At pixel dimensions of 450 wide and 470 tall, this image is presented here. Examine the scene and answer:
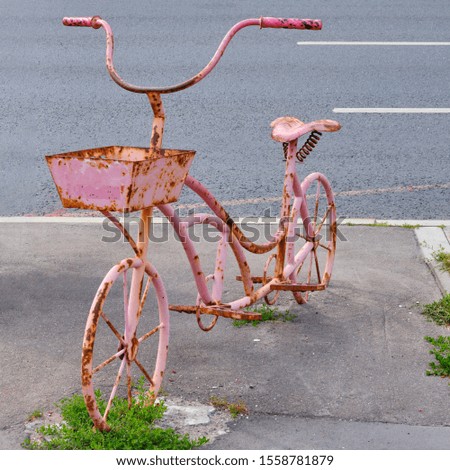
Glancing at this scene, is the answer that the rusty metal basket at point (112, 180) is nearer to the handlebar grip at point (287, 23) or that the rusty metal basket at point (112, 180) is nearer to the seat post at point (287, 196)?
the handlebar grip at point (287, 23)

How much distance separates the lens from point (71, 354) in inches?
205

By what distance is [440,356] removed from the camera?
505 centimetres

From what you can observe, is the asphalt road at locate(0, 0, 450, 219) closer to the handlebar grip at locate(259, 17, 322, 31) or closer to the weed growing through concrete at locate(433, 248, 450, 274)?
the weed growing through concrete at locate(433, 248, 450, 274)

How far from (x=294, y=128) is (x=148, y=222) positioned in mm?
1362

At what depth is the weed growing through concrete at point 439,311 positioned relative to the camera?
18.6ft

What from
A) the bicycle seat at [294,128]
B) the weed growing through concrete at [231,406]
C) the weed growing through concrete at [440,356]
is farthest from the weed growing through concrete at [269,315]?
the bicycle seat at [294,128]

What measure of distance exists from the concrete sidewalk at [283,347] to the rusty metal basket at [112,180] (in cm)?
123

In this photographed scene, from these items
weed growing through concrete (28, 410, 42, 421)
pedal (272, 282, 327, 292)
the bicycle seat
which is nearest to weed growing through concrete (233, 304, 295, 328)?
pedal (272, 282, 327, 292)

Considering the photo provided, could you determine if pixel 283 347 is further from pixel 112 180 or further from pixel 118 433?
pixel 112 180

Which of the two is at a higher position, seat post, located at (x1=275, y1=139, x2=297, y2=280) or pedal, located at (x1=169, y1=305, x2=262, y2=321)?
seat post, located at (x1=275, y1=139, x2=297, y2=280)

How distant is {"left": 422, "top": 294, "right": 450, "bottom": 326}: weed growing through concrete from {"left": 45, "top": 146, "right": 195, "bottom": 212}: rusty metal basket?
2.43 meters

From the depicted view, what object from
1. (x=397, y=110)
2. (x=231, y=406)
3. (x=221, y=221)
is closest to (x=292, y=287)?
(x=221, y=221)

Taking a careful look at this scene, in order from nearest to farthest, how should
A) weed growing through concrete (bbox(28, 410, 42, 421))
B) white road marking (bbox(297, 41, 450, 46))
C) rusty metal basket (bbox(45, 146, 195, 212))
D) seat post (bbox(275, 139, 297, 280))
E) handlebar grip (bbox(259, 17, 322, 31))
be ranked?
rusty metal basket (bbox(45, 146, 195, 212)) < handlebar grip (bbox(259, 17, 322, 31)) < weed growing through concrete (bbox(28, 410, 42, 421)) < seat post (bbox(275, 139, 297, 280)) < white road marking (bbox(297, 41, 450, 46))

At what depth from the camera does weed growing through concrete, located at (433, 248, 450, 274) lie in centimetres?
646
